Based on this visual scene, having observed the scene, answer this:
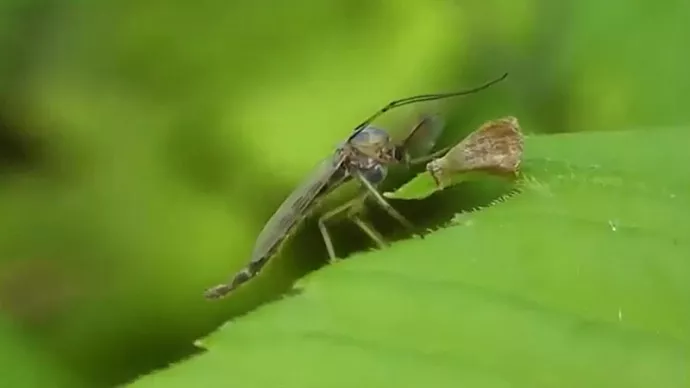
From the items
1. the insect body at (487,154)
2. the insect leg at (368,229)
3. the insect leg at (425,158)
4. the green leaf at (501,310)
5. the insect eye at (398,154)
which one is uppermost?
the insect eye at (398,154)

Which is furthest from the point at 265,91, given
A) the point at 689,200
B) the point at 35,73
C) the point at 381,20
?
the point at 689,200

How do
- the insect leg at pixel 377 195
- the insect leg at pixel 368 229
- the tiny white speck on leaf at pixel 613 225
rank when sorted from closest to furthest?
the tiny white speck on leaf at pixel 613 225 < the insect leg at pixel 368 229 < the insect leg at pixel 377 195

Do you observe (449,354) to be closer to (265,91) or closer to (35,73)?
(265,91)

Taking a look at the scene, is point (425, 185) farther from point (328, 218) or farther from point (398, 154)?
point (328, 218)

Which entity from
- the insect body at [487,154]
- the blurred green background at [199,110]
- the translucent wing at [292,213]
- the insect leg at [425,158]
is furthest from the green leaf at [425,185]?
the blurred green background at [199,110]

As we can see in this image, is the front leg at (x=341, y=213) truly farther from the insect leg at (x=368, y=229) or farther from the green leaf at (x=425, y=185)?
the green leaf at (x=425, y=185)

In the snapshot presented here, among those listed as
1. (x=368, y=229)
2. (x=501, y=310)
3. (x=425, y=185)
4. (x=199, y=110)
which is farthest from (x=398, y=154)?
(x=199, y=110)
